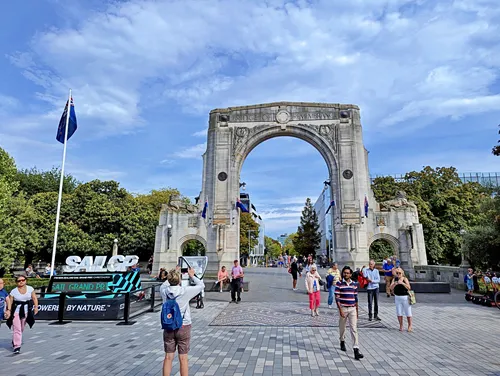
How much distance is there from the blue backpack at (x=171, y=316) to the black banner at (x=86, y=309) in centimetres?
672

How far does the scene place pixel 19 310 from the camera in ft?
24.2

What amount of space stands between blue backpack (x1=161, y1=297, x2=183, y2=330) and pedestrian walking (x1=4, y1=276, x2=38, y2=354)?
461 cm

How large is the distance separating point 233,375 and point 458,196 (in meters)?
34.0

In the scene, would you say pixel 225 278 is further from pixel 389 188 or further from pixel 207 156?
pixel 389 188

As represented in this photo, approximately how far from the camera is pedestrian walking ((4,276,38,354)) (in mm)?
7020

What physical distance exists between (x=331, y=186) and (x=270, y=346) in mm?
21881

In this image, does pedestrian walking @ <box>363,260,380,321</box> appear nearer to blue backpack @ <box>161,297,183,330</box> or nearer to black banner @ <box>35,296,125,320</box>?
blue backpack @ <box>161,297,183,330</box>

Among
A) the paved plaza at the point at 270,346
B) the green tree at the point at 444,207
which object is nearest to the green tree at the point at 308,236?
the green tree at the point at 444,207

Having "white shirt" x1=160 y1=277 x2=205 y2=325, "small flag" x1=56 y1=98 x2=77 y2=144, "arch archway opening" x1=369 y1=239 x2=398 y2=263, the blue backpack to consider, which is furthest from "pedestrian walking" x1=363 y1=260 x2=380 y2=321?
"arch archway opening" x1=369 y1=239 x2=398 y2=263

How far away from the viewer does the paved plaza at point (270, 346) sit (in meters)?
5.85

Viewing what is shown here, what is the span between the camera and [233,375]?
18.1 ft

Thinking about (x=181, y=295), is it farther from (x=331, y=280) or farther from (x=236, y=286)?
(x=236, y=286)

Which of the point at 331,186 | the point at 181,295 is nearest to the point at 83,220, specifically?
the point at 331,186

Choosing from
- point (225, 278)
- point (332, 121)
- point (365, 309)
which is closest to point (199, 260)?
point (225, 278)
